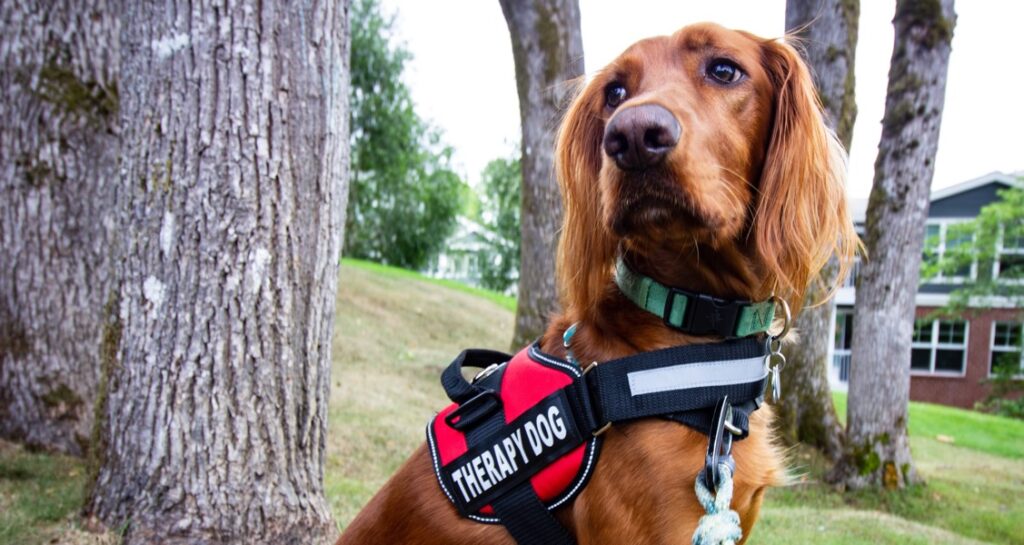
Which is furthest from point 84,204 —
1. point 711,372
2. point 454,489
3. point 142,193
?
point 711,372

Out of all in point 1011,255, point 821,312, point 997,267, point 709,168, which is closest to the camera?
point 709,168

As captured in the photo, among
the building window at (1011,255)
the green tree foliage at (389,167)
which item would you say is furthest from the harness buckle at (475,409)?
the building window at (1011,255)

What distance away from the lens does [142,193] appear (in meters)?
2.88

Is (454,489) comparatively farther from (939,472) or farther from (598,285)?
(939,472)

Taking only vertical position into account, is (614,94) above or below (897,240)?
above

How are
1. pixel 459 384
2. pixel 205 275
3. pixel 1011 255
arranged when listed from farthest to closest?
pixel 1011 255 → pixel 205 275 → pixel 459 384

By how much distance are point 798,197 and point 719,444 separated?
733 mm

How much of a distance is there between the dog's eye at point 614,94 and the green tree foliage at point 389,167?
2382 centimetres

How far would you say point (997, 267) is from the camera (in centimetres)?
2538

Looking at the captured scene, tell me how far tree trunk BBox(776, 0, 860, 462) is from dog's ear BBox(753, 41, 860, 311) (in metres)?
4.03

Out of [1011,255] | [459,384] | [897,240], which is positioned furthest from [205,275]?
[1011,255]

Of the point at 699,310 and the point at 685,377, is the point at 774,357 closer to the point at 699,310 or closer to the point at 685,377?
the point at 699,310

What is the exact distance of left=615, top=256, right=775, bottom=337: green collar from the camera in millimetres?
2020

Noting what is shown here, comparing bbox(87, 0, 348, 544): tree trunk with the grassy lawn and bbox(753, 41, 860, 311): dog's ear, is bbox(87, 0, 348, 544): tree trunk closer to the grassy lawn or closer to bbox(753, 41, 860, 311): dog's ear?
the grassy lawn
